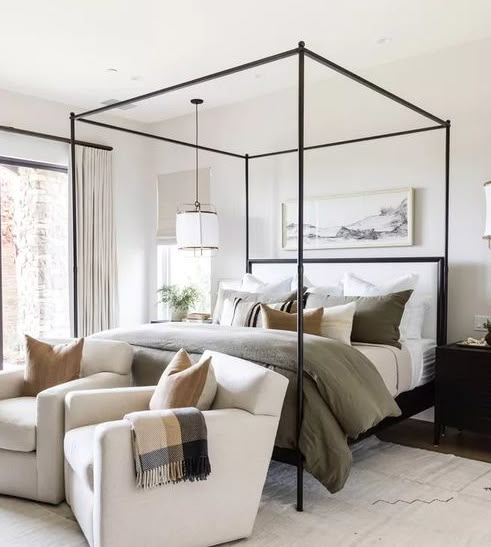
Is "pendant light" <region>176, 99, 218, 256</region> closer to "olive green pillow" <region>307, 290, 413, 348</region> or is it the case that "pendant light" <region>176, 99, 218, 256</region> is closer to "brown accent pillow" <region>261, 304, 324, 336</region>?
"brown accent pillow" <region>261, 304, 324, 336</region>

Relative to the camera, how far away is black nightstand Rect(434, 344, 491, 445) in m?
3.58

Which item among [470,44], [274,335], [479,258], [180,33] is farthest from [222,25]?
[479,258]

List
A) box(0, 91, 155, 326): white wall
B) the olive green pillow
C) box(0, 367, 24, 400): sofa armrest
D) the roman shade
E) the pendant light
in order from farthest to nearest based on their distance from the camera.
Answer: the roman shade < box(0, 91, 155, 326): white wall < the pendant light < the olive green pillow < box(0, 367, 24, 400): sofa armrest

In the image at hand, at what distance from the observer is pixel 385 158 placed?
4.66 m

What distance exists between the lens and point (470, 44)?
418 centimetres

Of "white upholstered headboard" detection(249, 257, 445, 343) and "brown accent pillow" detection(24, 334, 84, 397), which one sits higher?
"white upholstered headboard" detection(249, 257, 445, 343)

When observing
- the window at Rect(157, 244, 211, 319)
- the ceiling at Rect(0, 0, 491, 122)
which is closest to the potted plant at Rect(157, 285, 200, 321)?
the window at Rect(157, 244, 211, 319)

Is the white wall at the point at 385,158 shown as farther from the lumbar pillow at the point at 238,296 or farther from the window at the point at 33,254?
the window at the point at 33,254

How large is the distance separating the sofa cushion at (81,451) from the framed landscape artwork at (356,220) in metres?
2.84

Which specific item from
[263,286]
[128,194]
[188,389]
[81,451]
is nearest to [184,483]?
[188,389]

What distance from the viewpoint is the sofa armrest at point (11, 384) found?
10.8 ft

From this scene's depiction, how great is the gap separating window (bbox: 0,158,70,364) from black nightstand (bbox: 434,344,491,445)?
3.58 m

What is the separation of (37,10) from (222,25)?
3.82 feet

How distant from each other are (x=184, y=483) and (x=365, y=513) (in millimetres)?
987
